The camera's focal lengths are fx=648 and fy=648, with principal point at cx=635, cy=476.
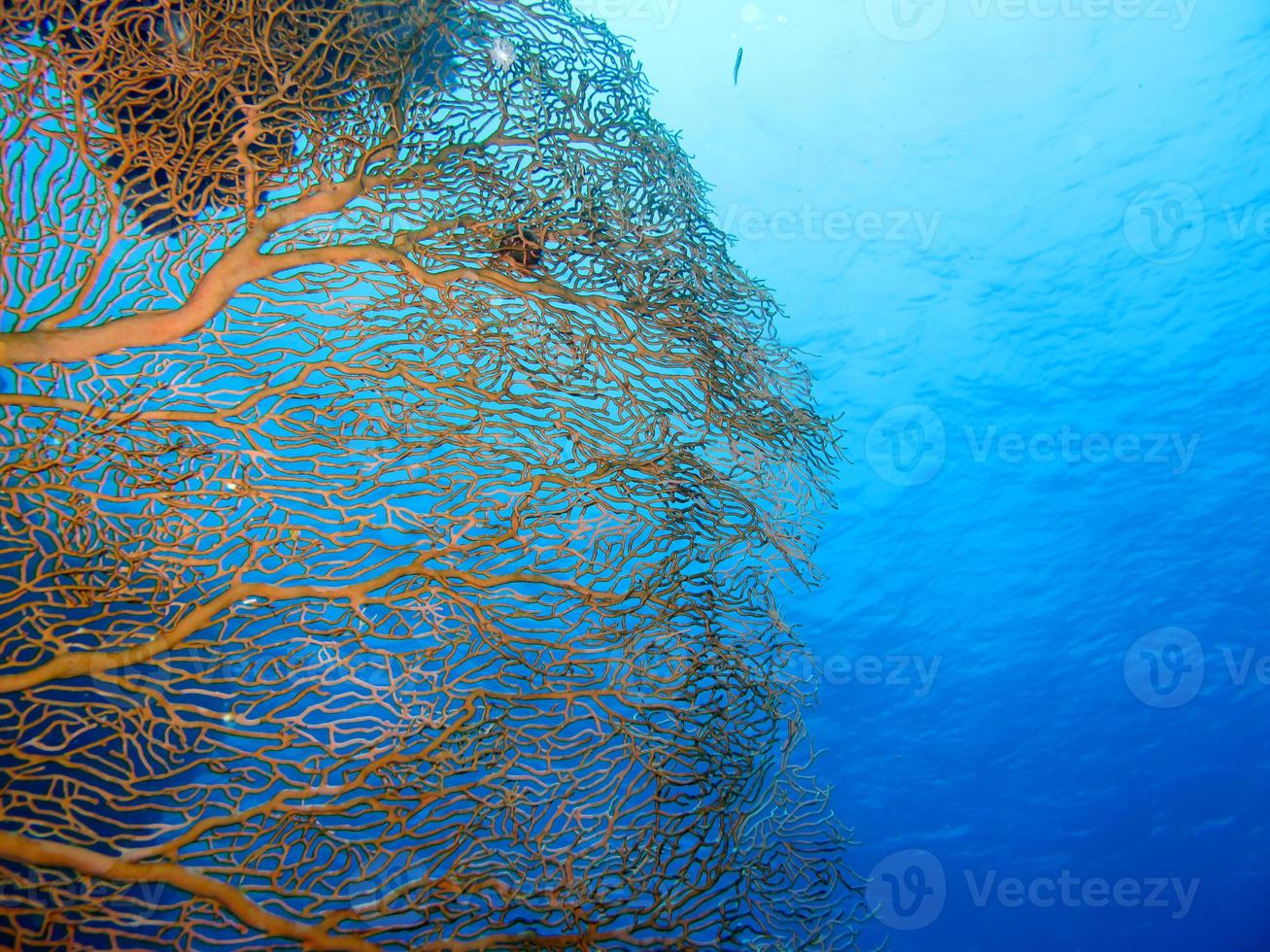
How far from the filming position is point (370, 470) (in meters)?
3.29

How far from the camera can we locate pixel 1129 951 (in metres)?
18.1

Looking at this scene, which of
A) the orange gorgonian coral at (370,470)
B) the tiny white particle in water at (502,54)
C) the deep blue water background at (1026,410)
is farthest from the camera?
the deep blue water background at (1026,410)

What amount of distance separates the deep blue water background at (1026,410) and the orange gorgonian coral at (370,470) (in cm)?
1206

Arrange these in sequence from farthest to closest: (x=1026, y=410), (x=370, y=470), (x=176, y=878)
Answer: (x=1026, y=410), (x=370, y=470), (x=176, y=878)

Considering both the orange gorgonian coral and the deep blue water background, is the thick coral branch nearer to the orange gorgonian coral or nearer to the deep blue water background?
the orange gorgonian coral

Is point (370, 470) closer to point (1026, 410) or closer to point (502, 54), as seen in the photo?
point (502, 54)

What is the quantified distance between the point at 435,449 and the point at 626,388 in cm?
112

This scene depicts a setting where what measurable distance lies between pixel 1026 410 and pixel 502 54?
16065 millimetres

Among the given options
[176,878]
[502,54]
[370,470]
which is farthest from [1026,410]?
[176,878]

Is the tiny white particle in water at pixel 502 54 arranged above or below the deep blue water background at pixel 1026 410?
below

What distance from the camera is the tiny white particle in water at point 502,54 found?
3711 mm

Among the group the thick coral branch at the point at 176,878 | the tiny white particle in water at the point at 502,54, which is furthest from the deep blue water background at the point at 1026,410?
the thick coral branch at the point at 176,878

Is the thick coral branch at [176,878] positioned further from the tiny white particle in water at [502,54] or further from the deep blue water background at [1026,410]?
the deep blue water background at [1026,410]

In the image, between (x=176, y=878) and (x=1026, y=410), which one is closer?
(x=176, y=878)
